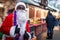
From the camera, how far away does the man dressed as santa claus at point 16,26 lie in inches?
110

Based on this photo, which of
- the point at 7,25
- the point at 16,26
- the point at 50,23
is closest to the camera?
the point at 7,25

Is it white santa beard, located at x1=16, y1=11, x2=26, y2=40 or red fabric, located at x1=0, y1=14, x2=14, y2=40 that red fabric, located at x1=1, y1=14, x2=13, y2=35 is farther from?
white santa beard, located at x1=16, y1=11, x2=26, y2=40

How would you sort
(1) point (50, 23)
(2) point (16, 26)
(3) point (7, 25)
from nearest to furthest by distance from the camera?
(3) point (7, 25), (2) point (16, 26), (1) point (50, 23)

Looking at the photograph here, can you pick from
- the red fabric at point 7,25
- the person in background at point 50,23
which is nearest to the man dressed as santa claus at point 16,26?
the red fabric at point 7,25

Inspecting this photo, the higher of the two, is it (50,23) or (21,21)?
(21,21)

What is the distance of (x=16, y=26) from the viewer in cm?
289

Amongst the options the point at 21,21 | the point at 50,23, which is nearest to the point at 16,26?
the point at 21,21

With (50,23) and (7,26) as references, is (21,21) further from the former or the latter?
(50,23)

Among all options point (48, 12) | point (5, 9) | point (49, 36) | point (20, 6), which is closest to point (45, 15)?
point (48, 12)

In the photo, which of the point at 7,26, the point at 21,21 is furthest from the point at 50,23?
the point at 7,26

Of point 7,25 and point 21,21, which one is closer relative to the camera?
point 7,25

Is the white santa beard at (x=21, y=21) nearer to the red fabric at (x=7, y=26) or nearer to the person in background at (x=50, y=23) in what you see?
the red fabric at (x=7, y=26)

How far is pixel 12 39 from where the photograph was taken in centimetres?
288

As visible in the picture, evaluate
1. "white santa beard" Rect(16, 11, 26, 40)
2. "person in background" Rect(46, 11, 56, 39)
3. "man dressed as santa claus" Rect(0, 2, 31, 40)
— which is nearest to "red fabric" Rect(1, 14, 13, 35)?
"man dressed as santa claus" Rect(0, 2, 31, 40)
